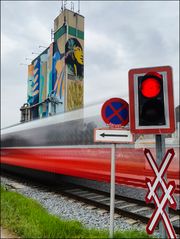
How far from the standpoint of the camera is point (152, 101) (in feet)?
8.70

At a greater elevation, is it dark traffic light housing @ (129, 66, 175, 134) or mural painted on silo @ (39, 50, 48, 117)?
mural painted on silo @ (39, 50, 48, 117)

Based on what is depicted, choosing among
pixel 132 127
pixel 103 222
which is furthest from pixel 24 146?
pixel 132 127

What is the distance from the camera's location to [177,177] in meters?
4.96

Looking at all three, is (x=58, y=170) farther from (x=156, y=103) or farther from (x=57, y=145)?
(x=156, y=103)

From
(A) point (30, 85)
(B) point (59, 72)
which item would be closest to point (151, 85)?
(B) point (59, 72)

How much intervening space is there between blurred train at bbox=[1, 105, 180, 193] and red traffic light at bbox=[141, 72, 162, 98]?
279 centimetres

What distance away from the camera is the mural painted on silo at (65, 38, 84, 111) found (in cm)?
3086

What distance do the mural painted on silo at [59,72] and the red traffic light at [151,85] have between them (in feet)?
92.1

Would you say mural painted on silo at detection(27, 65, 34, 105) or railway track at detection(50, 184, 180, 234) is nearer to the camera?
railway track at detection(50, 184, 180, 234)

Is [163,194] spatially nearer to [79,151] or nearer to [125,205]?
[125,205]

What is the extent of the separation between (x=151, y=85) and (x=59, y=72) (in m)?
29.7

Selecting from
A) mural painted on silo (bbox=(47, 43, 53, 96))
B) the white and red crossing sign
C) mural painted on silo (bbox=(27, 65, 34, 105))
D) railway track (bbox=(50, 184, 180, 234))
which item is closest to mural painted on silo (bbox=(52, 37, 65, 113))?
mural painted on silo (bbox=(47, 43, 53, 96))

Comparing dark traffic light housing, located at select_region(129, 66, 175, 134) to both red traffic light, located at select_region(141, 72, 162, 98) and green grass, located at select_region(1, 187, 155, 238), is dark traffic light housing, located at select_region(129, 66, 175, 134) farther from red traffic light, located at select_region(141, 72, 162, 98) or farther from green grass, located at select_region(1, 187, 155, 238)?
green grass, located at select_region(1, 187, 155, 238)

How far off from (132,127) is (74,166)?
5075 millimetres
